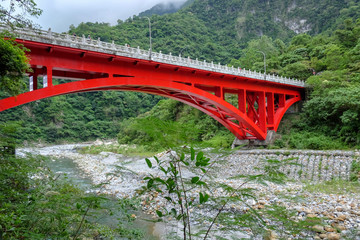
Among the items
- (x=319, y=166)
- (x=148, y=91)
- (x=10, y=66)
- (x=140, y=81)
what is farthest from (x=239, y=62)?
(x=10, y=66)

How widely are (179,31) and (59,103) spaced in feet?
117

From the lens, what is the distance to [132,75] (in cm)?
1512

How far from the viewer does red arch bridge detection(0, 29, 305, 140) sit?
1159 cm

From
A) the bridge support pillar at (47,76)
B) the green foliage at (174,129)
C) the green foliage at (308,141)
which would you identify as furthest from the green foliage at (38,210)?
the green foliage at (308,141)

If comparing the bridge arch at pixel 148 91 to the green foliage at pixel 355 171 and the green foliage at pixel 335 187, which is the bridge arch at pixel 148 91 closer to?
the green foliage at pixel 335 187

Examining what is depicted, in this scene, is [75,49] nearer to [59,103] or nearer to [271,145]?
[271,145]

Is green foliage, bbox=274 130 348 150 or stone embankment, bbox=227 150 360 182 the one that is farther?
green foliage, bbox=274 130 348 150

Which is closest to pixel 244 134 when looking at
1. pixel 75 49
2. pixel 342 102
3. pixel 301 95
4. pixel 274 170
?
pixel 342 102

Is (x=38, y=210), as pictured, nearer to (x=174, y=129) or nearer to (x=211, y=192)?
(x=174, y=129)

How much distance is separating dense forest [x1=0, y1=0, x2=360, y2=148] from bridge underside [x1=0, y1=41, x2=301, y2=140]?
2.29 m

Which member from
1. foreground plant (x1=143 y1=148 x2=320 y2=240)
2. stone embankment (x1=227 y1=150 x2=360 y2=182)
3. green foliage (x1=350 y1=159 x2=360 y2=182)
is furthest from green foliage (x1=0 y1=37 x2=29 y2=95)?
green foliage (x1=350 y1=159 x2=360 y2=182)

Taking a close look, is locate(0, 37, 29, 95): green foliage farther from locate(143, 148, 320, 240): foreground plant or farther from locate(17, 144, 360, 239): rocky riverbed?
locate(143, 148, 320, 240): foreground plant

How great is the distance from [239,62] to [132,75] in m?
31.9

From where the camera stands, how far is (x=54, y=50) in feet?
39.6
